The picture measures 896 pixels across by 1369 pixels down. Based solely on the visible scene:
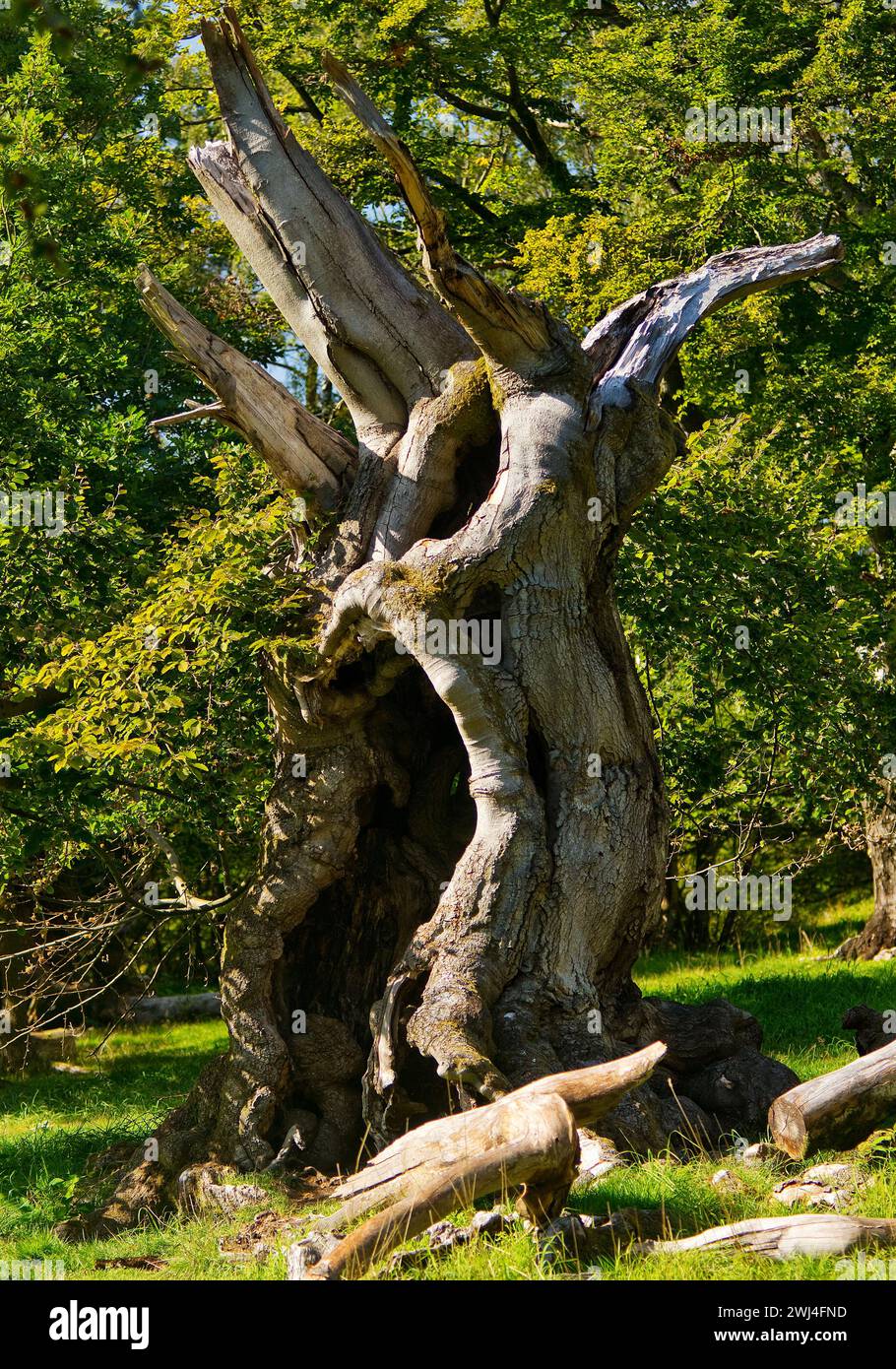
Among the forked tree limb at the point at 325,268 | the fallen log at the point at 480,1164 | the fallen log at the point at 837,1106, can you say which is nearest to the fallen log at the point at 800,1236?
the fallen log at the point at 480,1164

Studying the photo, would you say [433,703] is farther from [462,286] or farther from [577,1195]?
[577,1195]

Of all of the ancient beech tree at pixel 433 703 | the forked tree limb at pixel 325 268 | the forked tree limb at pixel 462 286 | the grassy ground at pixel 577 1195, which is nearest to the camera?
the grassy ground at pixel 577 1195

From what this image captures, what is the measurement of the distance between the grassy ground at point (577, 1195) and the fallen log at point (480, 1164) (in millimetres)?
208

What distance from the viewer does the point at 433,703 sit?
31.8 feet

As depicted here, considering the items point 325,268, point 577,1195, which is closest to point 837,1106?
point 577,1195

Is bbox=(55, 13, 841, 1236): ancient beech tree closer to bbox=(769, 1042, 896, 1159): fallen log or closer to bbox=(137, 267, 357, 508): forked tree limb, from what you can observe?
bbox=(137, 267, 357, 508): forked tree limb

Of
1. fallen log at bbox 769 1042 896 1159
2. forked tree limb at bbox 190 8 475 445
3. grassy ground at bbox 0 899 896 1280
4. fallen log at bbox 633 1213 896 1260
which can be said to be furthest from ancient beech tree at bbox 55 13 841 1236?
fallen log at bbox 633 1213 896 1260

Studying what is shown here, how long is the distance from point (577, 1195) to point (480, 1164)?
111 centimetres

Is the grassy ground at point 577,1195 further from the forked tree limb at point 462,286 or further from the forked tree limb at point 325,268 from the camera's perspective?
the forked tree limb at point 325,268

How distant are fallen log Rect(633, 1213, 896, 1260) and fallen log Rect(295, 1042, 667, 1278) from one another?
0.55 meters

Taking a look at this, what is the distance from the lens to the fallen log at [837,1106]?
23.3 feet

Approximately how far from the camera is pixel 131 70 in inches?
A: 166

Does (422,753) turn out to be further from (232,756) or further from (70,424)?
(70,424)
